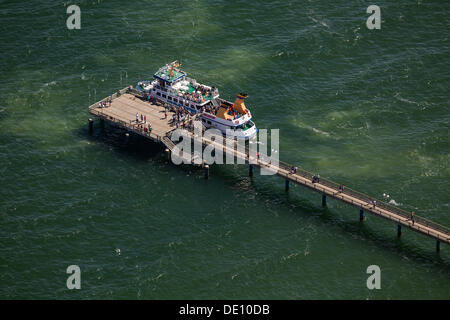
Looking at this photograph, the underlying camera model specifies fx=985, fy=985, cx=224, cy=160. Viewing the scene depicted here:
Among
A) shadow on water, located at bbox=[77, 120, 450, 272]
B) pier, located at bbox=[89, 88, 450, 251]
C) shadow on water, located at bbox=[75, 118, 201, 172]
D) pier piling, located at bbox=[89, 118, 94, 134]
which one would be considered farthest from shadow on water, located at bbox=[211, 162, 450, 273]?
pier piling, located at bbox=[89, 118, 94, 134]

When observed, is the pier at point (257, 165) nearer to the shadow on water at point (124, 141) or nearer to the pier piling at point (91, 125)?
the pier piling at point (91, 125)

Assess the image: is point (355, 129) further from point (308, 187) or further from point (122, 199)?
point (122, 199)

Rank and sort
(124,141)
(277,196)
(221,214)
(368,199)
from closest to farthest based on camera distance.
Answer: (368,199), (221,214), (277,196), (124,141)

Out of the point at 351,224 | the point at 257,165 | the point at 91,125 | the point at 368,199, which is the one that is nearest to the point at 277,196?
the point at 257,165

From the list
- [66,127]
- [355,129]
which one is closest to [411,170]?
[355,129]

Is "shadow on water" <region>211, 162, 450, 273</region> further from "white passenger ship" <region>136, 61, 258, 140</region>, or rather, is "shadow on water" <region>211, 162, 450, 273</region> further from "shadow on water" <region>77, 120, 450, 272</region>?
"white passenger ship" <region>136, 61, 258, 140</region>

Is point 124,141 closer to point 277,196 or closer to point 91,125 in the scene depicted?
point 91,125
